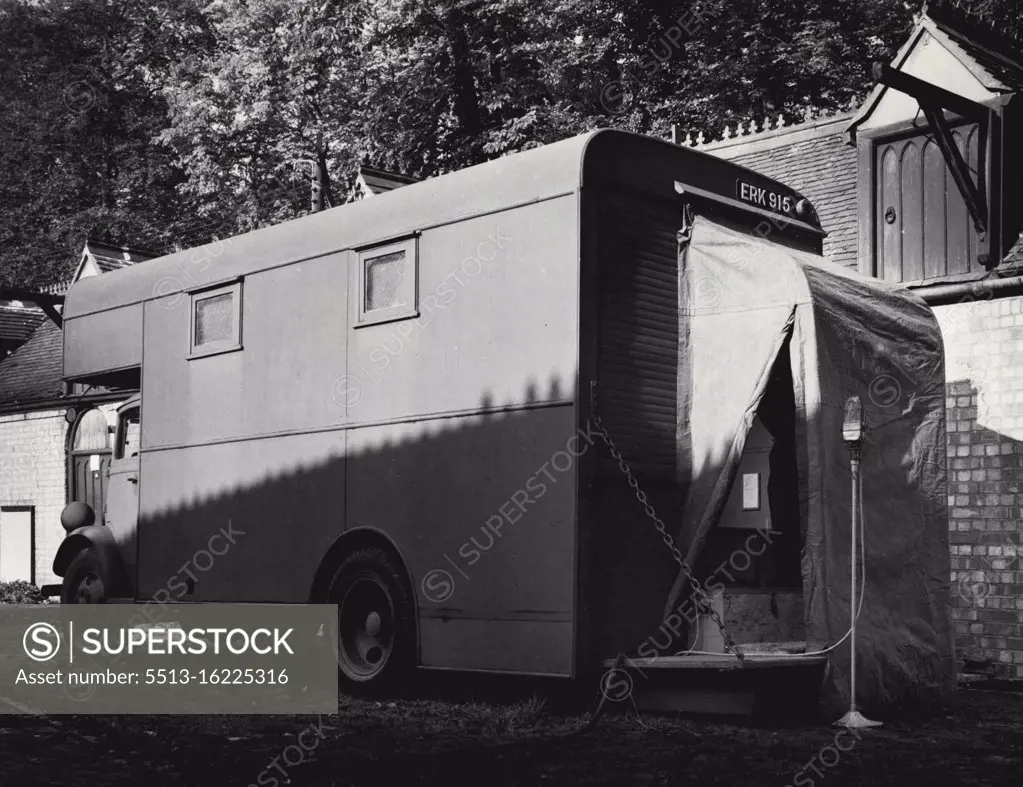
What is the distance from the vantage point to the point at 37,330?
1294 inches

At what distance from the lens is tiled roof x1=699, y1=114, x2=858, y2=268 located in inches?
618

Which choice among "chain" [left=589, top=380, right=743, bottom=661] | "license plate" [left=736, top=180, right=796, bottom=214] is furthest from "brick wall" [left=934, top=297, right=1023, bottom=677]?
"chain" [left=589, top=380, right=743, bottom=661]

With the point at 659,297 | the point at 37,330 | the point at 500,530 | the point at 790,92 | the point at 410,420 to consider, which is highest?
the point at 790,92

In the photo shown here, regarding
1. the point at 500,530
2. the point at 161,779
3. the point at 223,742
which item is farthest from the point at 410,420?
the point at 161,779

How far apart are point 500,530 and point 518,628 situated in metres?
0.64

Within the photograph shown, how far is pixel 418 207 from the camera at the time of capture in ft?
32.7

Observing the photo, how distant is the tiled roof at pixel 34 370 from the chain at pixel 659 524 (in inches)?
843

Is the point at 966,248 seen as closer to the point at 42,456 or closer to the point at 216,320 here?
the point at 216,320

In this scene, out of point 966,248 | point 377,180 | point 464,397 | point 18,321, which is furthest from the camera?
point 18,321

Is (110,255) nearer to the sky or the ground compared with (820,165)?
nearer to the sky

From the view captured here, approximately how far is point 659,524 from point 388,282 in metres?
2.71

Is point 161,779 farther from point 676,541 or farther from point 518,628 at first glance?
point 676,541

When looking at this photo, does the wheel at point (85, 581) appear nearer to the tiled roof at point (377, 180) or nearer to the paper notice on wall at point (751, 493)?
the paper notice on wall at point (751, 493)

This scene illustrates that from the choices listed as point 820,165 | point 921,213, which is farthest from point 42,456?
point 921,213
